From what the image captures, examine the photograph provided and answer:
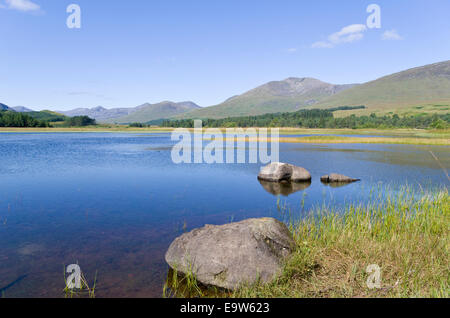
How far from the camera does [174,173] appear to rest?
88.1 ft

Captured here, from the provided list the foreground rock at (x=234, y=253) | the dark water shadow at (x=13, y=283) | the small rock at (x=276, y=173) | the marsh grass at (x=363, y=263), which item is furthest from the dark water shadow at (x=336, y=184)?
the dark water shadow at (x=13, y=283)

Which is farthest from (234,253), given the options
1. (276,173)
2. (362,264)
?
(276,173)

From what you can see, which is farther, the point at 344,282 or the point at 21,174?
the point at 21,174

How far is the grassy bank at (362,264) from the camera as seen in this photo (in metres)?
7.11

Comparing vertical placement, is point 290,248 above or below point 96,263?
above

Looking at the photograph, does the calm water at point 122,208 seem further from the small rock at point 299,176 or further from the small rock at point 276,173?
the small rock at point 276,173

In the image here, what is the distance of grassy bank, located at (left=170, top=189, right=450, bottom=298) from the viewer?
23.3 feet

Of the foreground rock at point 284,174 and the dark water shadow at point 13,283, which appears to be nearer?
the dark water shadow at point 13,283

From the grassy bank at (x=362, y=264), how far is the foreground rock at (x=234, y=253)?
32 cm

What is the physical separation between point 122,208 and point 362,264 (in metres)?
11.9

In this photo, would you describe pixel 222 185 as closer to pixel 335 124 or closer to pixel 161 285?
pixel 161 285

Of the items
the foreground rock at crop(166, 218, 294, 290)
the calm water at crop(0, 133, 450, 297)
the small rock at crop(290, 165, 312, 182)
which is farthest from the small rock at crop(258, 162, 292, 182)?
the foreground rock at crop(166, 218, 294, 290)
